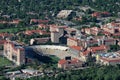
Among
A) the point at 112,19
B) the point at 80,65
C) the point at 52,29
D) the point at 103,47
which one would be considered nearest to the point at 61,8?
the point at 112,19

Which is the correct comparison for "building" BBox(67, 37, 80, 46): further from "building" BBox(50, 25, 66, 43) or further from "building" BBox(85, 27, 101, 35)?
"building" BBox(85, 27, 101, 35)

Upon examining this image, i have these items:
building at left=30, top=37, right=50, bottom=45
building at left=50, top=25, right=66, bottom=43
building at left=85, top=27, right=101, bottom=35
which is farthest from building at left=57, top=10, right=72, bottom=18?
building at left=30, top=37, right=50, bottom=45

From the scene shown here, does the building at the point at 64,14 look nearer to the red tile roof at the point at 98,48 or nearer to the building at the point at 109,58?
the red tile roof at the point at 98,48

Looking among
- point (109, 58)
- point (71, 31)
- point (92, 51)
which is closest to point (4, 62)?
point (92, 51)

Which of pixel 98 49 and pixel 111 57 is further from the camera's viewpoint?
pixel 98 49

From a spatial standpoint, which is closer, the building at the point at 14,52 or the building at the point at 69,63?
the building at the point at 69,63

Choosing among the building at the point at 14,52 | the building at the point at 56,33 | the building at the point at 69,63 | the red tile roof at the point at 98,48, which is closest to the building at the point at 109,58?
the red tile roof at the point at 98,48

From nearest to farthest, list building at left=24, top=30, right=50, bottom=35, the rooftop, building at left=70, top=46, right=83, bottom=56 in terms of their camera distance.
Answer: the rooftop, building at left=70, top=46, right=83, bottom=56, building at left=24, top=30, right=50, bottom=35

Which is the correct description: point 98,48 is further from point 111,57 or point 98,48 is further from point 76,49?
point 111,57
